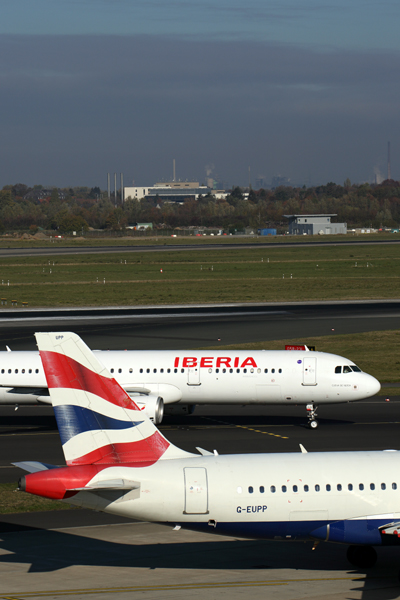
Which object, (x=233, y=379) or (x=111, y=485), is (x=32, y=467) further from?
(x=233, y=379)

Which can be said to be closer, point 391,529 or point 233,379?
point 391,529

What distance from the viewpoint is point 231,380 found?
43781 mm

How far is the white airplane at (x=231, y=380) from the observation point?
4359 centimetres

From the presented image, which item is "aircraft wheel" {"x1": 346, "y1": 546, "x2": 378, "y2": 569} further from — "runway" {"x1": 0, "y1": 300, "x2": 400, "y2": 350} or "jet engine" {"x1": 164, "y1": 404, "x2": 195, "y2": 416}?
"runway" {"x1": 0, "y1": 300, "x2": 400, "y2": 350}

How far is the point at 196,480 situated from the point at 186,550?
472cm

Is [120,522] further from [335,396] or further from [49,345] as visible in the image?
[335,396]

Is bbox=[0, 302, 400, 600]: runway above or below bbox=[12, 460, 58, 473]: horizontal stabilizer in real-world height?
below

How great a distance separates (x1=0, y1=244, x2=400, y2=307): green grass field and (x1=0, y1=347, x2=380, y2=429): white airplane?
5551 cm

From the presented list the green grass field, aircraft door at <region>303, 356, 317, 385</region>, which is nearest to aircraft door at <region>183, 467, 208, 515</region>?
aircraft door at <region>303, 356, 317, 385</region>

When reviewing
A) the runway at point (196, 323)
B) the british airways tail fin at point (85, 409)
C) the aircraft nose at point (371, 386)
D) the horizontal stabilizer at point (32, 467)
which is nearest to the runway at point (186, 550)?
the aircraft nose at point (371, 386)

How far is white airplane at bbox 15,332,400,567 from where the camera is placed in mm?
22234

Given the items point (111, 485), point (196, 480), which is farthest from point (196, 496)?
point (111, 485)

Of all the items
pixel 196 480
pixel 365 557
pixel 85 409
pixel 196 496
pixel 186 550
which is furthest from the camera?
pixel 186 550

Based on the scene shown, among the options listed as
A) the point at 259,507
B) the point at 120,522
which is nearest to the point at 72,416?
the point at 259,507
